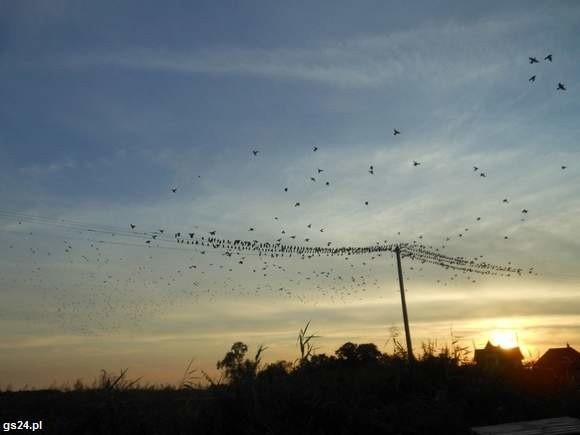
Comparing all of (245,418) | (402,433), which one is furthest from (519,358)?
(245,418)

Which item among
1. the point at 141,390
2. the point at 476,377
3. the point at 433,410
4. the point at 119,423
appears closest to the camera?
the point at 119,423

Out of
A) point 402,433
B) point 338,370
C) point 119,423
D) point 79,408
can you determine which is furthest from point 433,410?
point 79,408

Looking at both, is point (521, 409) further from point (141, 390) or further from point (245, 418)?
point (141, 390)

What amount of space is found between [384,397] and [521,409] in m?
3.73

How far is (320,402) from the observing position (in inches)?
428

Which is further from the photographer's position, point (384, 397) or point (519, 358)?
point (519, 358)

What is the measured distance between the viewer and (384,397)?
1440 cm

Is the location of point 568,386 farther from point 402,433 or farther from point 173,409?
point 173,409

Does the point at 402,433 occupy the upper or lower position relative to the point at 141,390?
lower

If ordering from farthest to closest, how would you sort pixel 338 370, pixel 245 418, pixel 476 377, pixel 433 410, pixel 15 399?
pixel 15 399
pixel 338 370
pixel 476 377
pixel 433 410
pixel 245 418

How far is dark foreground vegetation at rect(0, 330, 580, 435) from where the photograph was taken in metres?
10.6

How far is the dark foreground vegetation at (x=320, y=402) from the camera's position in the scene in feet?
34.8

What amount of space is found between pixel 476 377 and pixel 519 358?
324 centimetres

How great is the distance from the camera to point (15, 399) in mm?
18641
